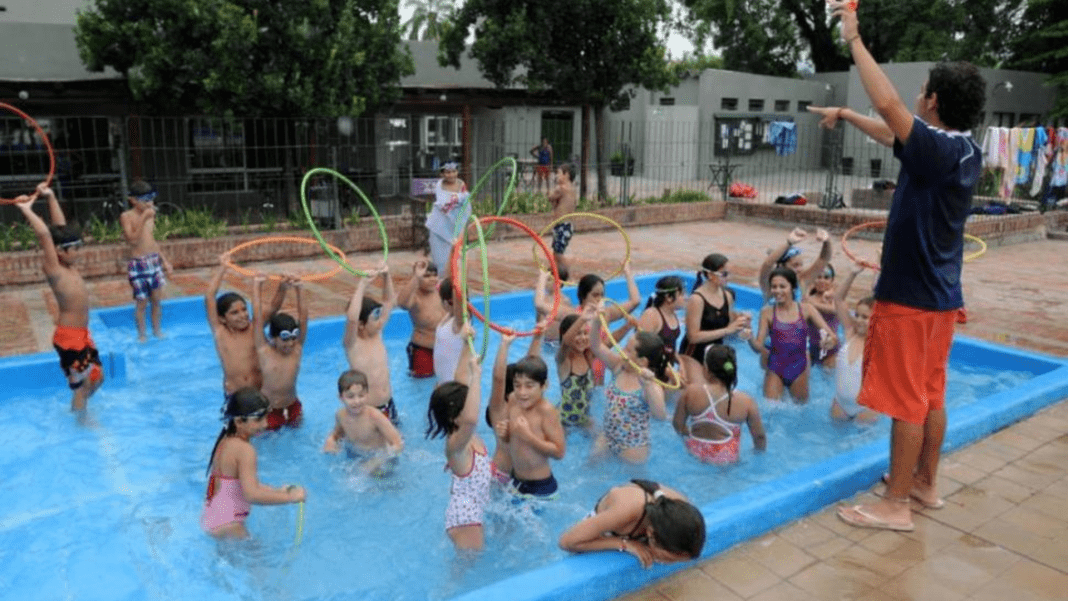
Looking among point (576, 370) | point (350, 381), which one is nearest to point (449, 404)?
point (350, 381)

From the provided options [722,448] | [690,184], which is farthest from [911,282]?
[690,184]

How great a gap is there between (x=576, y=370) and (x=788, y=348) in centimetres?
207

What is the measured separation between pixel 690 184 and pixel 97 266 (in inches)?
827

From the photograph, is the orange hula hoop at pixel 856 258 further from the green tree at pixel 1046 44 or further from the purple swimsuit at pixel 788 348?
the green tree at pixel 1046 44

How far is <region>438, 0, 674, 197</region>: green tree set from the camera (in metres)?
18.0

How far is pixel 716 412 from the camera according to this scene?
6.12 metres

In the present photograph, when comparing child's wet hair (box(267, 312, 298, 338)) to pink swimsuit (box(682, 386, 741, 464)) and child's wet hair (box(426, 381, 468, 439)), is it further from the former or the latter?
pink swimsuit (box(682, 386, 741, 464))

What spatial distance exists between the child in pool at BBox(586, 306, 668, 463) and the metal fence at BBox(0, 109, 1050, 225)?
954cm

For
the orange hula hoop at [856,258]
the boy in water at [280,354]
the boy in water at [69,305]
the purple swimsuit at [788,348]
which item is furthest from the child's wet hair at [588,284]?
the boy in water at [69,305]

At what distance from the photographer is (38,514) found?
6.05 metres

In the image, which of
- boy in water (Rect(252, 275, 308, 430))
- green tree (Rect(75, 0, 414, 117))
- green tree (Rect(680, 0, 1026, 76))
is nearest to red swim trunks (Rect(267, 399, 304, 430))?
boy in water (Rect(252, 275, 308, 430))

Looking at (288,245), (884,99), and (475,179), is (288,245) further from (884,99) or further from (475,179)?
(884,99)

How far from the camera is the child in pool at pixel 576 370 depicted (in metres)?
6.46

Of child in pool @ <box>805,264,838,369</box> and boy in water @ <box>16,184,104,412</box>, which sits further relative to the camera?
child in pool @ <box>805,264,838,369</box>
